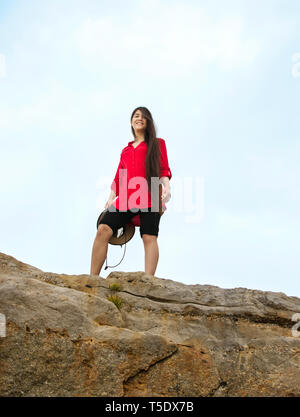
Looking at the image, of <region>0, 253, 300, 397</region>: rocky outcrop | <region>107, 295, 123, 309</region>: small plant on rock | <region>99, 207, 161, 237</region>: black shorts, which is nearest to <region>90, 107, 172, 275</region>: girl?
<region>99, 207, 161, 237</region>: black shorts

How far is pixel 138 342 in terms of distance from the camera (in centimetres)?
525

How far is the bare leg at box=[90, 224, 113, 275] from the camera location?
7324 mm

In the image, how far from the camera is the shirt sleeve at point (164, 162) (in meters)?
7.90

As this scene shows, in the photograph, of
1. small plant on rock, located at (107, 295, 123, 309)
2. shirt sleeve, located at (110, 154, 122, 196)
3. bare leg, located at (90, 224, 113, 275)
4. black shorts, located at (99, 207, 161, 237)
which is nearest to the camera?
small plant on rock, located at (107, 295, 123, 309)

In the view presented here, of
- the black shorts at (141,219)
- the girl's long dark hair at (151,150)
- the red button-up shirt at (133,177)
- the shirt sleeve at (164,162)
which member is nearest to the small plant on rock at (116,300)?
the black shorts at (141,219)

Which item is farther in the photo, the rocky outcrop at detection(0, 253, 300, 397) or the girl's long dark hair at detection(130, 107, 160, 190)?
the girl's long dark hair at detection(130, 107, 160, 190)

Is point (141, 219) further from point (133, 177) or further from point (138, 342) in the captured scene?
point (138, 342)

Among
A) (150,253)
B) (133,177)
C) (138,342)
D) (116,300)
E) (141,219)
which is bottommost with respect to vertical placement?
(138,342)

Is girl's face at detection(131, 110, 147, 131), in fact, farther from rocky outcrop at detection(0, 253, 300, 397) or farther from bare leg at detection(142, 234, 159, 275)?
rocky outcrop at detection(0, 253, 300, 397)

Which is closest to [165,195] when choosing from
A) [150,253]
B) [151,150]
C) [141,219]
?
[141,219]

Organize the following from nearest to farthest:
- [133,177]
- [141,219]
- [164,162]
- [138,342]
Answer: [138,342] < [141,219] < [133,177] < [164,162]

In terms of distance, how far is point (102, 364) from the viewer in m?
5.09

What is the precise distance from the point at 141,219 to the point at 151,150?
1.09 meters

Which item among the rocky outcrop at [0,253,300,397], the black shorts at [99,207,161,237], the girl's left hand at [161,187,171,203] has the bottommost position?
the rocky outcrop at [0,253,300,397]
